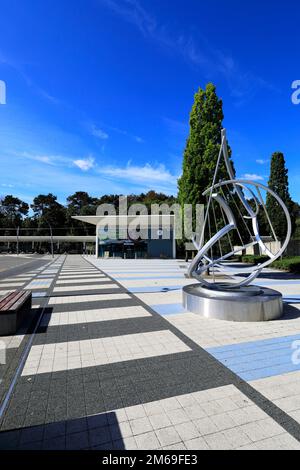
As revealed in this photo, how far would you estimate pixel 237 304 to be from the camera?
719cm

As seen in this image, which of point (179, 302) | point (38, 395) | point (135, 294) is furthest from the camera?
point (135, 294)

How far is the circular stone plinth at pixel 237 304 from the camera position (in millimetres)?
7176

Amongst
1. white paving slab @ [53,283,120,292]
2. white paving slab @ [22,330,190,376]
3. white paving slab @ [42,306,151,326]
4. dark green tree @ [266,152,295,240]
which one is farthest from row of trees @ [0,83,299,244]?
white paving slab @ [22,330,190,376]

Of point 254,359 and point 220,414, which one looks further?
A: point 254,359

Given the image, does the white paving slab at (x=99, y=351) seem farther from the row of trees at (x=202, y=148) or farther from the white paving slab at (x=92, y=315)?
the row of trees at (x=202, y=148)

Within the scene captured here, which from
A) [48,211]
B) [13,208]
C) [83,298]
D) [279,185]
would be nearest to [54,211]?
[48,211]

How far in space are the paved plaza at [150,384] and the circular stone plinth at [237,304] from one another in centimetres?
28

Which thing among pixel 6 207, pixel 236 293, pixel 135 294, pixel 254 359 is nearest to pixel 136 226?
pixel 135 294

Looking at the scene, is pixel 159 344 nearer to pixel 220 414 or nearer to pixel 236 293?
pixel 220 414

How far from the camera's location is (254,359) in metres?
4.95

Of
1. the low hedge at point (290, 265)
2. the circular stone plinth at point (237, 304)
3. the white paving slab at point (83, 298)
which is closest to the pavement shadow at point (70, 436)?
the circular stone plinth at point (237, 304)

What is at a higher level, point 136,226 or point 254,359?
point 136,226
